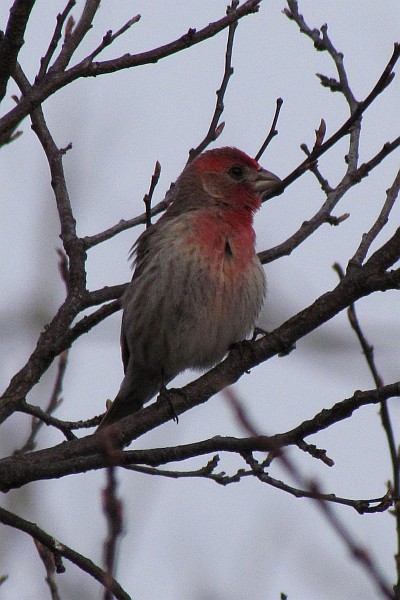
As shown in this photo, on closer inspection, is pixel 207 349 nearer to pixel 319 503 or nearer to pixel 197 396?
pixel 197 396

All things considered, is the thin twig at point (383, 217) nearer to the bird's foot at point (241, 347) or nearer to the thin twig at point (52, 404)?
the bird's foot at point (241, 347)

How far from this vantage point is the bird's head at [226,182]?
9508 millimetres

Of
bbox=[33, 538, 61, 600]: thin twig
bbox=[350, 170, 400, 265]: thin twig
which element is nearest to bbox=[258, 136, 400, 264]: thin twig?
bbox=[350, 170, 400, 265]: thin twig

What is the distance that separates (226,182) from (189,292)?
6.18 ft

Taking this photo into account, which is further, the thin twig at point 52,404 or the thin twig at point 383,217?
the thin twig at point 52,404

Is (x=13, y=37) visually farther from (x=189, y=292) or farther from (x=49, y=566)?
(x=189, y=292)

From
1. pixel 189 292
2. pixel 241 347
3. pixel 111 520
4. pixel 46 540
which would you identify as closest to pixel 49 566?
pixel 46 540

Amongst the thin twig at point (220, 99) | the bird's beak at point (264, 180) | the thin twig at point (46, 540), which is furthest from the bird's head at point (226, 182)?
the thin twig at point (46, 540)

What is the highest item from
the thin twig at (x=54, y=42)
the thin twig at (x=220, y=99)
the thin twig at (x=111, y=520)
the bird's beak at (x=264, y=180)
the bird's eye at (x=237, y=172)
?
the bird's eye at (x=237, y=172)

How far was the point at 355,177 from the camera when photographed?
22.1 ft

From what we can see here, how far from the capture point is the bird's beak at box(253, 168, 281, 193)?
962 centimetres

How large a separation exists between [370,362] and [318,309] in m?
1.12

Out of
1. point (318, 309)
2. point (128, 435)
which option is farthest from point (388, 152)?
point (128, 435)

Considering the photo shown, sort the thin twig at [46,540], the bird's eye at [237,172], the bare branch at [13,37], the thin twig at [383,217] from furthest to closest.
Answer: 1. the bird's eye at [237,172]
2. the thin twig at [383,217]
3. the thin twig at [46,540]
4. the bare branch at [13,37]
